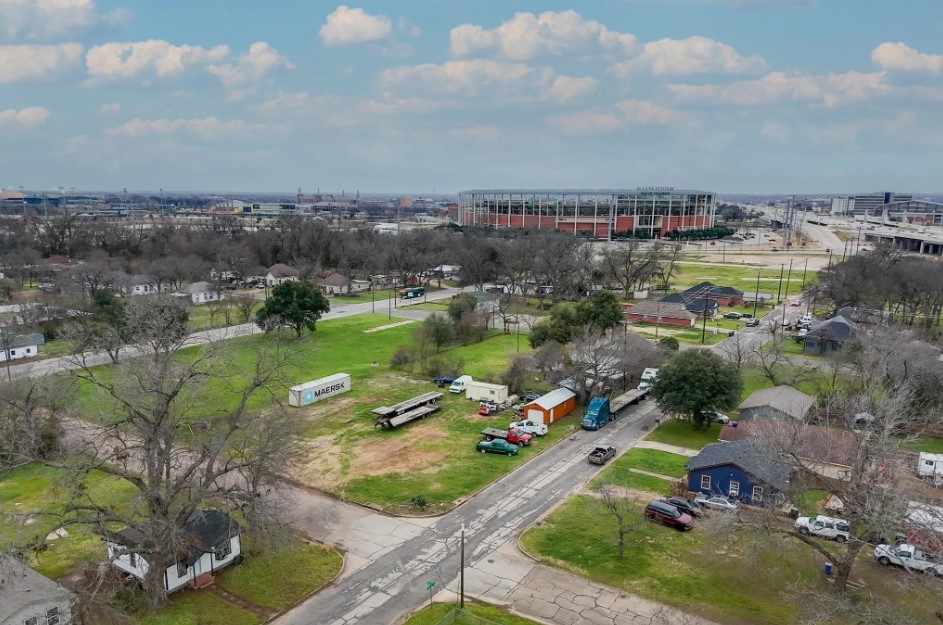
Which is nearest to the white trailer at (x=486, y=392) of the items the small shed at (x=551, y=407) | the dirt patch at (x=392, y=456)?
the small shed at (x=551, y=407)

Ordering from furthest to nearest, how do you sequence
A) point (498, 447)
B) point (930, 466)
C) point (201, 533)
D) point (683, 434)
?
point (683, 434) → point (498, 447) → point (930, 466) → point (201, 533)

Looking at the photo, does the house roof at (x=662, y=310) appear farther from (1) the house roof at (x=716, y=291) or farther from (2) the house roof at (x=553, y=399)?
(2) the house roof at (x=553, y=399)

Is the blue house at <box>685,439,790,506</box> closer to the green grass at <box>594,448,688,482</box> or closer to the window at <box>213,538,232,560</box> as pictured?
the green grass at <box>594,448,688,482</box>

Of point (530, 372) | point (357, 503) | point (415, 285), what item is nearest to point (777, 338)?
point (530, 372)

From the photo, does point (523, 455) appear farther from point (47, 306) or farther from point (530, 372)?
point (47, 306)

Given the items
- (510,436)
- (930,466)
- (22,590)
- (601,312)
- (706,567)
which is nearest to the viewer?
(22,590)

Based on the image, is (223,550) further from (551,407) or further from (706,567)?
A: (551,407)

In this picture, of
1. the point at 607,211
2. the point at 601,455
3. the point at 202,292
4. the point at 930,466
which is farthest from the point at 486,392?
the point at 607,211
